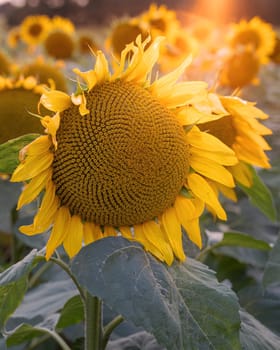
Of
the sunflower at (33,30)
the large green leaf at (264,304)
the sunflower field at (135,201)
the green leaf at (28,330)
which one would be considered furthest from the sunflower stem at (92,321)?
the sunflower at (33,30)

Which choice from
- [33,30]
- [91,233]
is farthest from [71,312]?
[33,30]

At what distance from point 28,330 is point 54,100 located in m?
0.43

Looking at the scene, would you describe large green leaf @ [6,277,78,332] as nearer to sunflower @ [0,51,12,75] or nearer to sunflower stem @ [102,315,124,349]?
sunflower stem @ [102,315,124,349]

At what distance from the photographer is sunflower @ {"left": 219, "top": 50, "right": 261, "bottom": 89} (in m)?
3.13

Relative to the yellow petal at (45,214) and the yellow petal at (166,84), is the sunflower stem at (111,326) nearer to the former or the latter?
the yellow petal at (45,214)

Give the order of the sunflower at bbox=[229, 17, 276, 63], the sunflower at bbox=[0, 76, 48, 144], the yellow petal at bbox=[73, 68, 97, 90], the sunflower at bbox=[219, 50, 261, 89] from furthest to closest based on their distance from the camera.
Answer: the sunflower at bbox=[229, 17, 276, 63] < the sunflower at bbox=[219, 50, 261, 89] < the sunflower at bbox=[0, 76, 48, 144] < the yellow petal at bbox=[73, 68, 97, 90]

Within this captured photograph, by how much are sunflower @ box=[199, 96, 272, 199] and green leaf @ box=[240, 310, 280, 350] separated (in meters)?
0.29

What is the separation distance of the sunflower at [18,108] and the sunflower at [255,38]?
78.3 inches

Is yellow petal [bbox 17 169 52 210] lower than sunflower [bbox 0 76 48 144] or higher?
higher

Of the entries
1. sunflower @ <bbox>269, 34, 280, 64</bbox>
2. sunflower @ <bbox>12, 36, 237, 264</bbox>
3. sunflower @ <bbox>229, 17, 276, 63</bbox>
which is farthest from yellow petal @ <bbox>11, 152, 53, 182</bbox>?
sunflower @ <bbox>269, 34, 280, 64</bbox>

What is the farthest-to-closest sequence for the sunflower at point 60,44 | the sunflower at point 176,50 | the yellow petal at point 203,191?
1. the sunflower at point 60,44
2. the sunflower at point 176,50
3. the yellow petal at point 203,191

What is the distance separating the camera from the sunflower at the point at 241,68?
313 cm

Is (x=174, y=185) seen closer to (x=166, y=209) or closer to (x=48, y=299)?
(x=166, y=209)

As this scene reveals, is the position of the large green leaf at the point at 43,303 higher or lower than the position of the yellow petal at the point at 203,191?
lower
